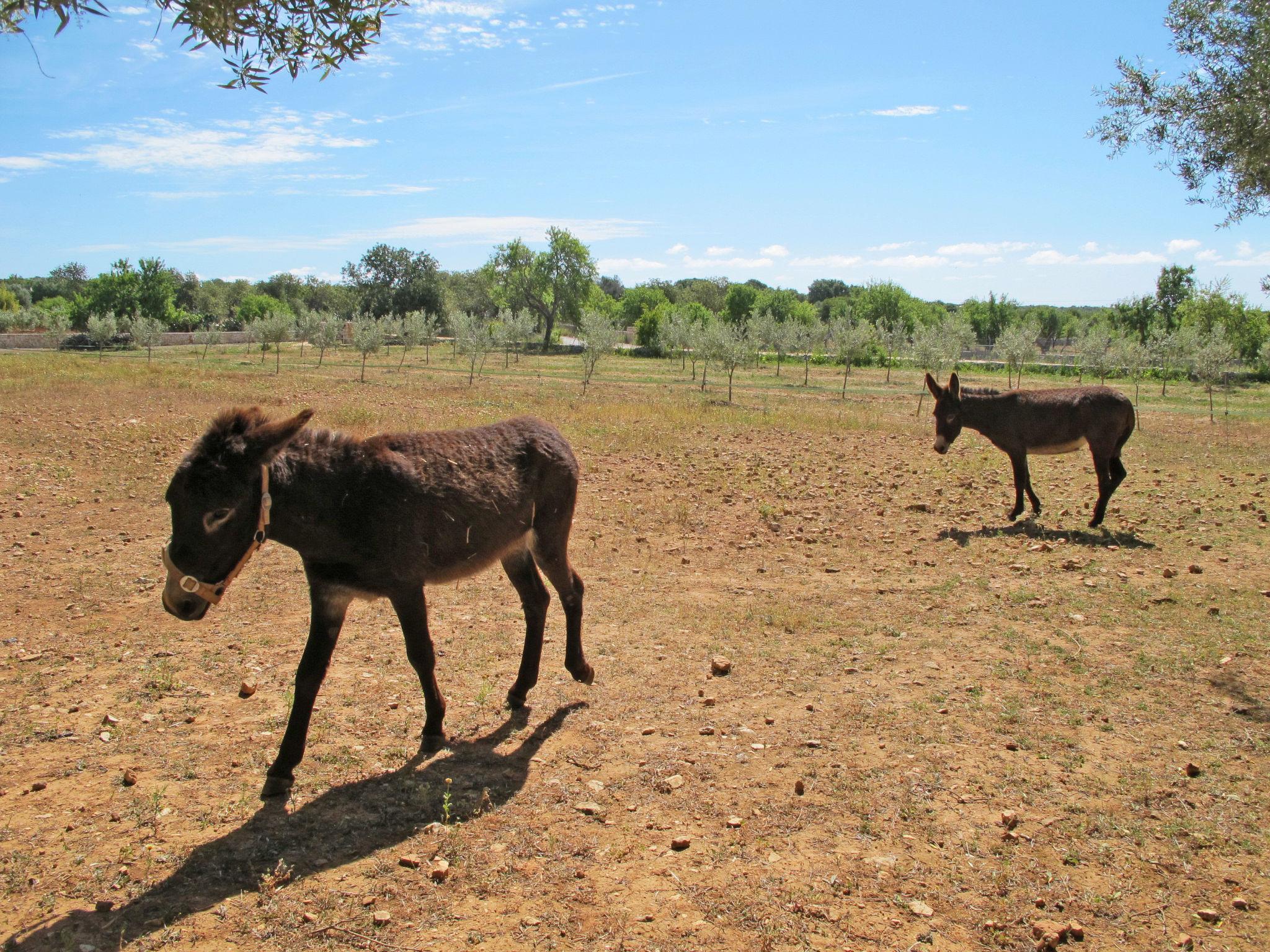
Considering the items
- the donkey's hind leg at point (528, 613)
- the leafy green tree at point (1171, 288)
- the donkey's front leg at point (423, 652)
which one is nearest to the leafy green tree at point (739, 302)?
the leafy green tree at point (1171, 288)

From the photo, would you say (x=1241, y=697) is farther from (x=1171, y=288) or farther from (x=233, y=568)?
(x=1171, y=288)

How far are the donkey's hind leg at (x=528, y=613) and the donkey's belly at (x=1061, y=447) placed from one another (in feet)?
37.1

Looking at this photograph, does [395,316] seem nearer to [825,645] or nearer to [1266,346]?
[1266,346]

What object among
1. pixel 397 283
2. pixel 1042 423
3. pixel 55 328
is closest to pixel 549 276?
pixel 397 283

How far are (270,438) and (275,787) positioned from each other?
2.10 m

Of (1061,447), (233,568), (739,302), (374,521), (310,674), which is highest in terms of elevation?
(739,302)

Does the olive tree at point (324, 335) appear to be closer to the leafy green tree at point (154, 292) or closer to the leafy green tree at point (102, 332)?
the leafy green tree at point (102, 332)

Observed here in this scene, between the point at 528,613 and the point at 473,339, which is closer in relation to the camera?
the point at 528,613

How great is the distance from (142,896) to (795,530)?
10233 millimetres

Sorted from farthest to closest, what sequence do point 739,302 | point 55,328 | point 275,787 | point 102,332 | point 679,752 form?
point 739,302 → point 55,328 → point 102,332 → point 679,752 → point 275,787

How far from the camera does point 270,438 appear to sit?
4.62 metres

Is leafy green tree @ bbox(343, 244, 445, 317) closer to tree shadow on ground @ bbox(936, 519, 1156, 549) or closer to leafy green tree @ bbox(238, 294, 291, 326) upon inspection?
leafy green tree @ bbox(238, 294, 291, 326)

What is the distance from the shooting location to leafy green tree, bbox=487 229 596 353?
10081cm

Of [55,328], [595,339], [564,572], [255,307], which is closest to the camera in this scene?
[564,572]
